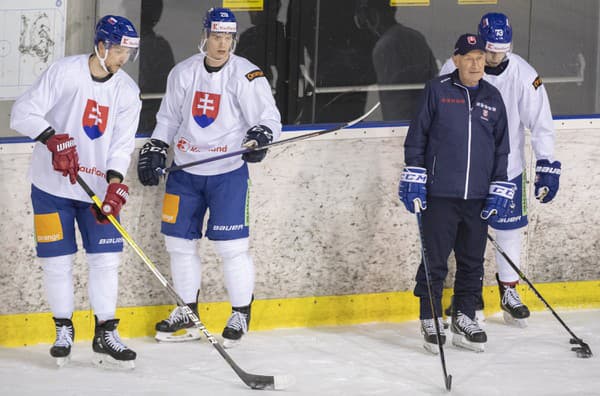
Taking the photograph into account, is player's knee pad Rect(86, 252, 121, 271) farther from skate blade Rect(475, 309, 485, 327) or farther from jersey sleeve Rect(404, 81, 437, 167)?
skate blade Rect(475, 309, 485, 327)

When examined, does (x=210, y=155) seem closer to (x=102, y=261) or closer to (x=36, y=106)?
(x=102, y=261)

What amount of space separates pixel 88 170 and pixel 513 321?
2062 mm

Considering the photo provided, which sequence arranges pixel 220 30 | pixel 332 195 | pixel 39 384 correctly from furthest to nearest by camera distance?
pixel 332 195 < pixel 220 30 < pixel 39 384

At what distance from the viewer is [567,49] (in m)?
6.48

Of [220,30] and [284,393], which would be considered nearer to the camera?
[284,393]

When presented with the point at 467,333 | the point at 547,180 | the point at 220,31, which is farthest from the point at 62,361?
the point at 547,180

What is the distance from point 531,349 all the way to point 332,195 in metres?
1.04

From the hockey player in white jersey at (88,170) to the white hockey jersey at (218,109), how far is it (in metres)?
0.36

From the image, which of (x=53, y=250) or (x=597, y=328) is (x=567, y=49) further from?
(x=53, y=250)

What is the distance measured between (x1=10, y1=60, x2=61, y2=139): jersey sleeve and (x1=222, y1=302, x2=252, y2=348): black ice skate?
3.77 ft

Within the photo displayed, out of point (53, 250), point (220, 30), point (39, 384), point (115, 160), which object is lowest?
point (39, 384)

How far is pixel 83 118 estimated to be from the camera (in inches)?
192

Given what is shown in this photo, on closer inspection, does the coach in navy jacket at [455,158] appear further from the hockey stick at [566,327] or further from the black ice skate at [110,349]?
the black ice skate at [110,349]

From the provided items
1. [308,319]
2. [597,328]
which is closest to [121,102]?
[308,319]
